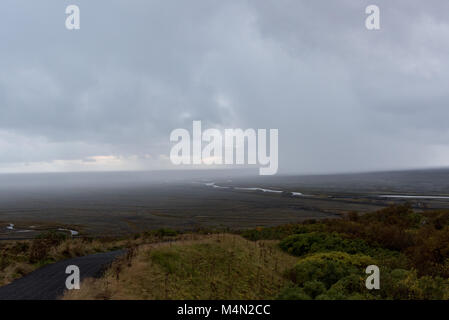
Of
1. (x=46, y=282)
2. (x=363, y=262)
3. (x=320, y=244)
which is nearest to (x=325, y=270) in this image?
(x=363, y=262)

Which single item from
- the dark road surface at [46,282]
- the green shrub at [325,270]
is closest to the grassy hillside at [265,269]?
the green shrub at [325,270]

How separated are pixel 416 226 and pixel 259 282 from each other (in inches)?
960

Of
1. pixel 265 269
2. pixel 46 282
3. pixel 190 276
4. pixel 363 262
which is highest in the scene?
pixel 190 276

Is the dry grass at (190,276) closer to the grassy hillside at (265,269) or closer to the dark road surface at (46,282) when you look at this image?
the grassy hillside at (265,269)

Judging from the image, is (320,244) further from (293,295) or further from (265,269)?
(293,295)

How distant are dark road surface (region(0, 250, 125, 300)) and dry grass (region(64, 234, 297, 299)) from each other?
1187 millimetres

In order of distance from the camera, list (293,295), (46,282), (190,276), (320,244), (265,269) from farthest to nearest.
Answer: (320,244) < (265,269) < (46,282) < (190,276) < (293,295)

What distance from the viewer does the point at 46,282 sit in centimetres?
1060

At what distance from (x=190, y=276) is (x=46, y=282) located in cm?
641

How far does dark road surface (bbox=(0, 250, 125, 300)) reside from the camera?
925cm

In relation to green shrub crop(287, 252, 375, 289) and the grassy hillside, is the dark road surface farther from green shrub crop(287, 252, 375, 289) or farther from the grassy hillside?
green shrub crop(287, 252, 375, 289)

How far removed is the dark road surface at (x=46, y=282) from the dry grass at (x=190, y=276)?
1.19 meters

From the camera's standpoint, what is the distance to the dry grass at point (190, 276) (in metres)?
8.62
